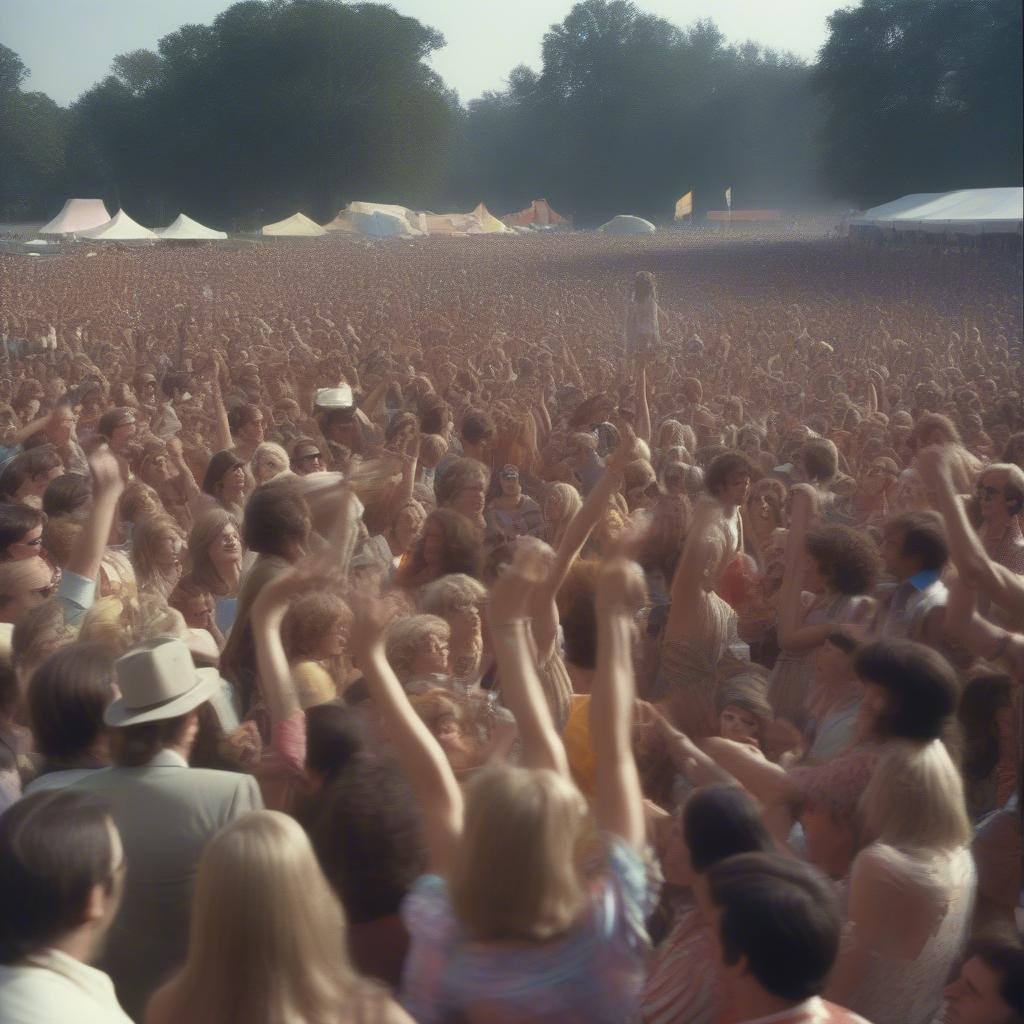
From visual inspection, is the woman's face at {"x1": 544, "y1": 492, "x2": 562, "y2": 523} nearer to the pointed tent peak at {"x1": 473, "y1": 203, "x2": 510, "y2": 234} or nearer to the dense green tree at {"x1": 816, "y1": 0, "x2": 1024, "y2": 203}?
the dense green tree at {"x1": 816, "y1": 0, "x2": 1024, "y2": 203}

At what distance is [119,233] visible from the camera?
47656 mm

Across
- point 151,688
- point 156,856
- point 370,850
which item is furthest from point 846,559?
point 156,856

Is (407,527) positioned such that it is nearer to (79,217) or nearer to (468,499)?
(468,499)

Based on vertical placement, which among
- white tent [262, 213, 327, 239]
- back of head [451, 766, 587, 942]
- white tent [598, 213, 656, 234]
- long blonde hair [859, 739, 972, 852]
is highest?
white tent [262, 213, 327, 239]

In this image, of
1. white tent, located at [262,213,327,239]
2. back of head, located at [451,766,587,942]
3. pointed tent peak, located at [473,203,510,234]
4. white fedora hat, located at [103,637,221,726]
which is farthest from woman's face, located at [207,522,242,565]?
pointed tent peak, located at [473,203,510,234]

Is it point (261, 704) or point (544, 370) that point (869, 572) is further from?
point (544, 370)

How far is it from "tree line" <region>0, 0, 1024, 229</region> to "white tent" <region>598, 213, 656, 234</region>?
6780 millimetres

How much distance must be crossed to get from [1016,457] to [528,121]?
251 feet

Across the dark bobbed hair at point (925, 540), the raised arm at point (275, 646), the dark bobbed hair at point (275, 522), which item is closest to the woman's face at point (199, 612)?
the dark bobbed hair at point (275, 522)

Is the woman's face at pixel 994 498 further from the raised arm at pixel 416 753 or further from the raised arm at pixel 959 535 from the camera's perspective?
the raised arm at pixel 416 753

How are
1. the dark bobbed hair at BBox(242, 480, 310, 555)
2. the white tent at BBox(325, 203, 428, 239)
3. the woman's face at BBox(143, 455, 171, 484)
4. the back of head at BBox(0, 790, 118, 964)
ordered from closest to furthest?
1. the back of head at BBox(0, 790, 118, 964)
2. the dark bobbed hair at BBox(242, 480, 310, 555)
3. the woman's face at BBox(143, 455, 171, 484)
4. the white tent at BBox(325, 203, 428, 239)

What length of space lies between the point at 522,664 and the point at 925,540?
1.98 metres

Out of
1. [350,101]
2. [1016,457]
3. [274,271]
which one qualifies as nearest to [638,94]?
[350,101]

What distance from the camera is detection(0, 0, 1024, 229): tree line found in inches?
2613
